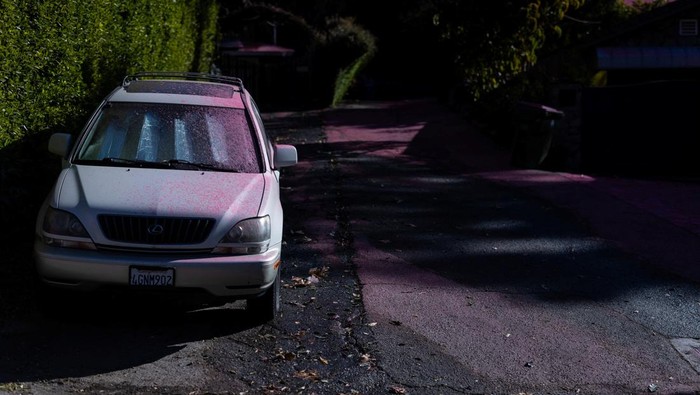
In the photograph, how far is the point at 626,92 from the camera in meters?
17.8

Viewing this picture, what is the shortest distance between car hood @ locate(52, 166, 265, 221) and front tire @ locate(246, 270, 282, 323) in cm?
69

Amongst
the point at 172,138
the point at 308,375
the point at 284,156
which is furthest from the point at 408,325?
the point at 172,138

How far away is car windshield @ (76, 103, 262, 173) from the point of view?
7777mm

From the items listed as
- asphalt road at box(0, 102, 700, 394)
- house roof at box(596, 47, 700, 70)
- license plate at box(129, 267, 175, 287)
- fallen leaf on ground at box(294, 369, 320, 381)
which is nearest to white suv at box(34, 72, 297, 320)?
license plate at box(129, 267, 175, 287)

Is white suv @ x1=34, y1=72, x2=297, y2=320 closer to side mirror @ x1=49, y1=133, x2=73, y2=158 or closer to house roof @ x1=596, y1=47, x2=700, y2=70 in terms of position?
side mirror @ x1=49, y1=133, x2=73, y2=158

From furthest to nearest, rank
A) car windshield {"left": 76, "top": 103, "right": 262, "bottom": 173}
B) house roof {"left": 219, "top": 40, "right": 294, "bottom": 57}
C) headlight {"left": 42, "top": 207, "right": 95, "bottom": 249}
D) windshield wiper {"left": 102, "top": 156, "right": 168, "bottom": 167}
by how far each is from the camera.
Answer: house roof {"left": 219, "top": 40, "right": 294, "bottom": 57}, car windshield {"left": 76, "top": 103, "right": 262, "bottom": 173}, windshield wiper {"left": 102, "top": 156, "right": 168, "bottom": 167}, headlight {"left": 42, "top": 207, "right": 95, "bottom": 249}

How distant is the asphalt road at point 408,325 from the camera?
21.2 feet

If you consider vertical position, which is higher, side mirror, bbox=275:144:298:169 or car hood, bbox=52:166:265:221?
side mirror, bbox=275:144:298:169

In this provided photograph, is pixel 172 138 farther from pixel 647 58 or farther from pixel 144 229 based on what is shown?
pixel 647 58

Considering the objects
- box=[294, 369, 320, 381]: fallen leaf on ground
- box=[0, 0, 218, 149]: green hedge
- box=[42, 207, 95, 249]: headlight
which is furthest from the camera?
box=[0, 0, 218, 149]: green hedge

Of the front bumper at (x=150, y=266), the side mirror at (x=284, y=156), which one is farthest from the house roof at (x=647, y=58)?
the front bumper at (x=150, y=266)

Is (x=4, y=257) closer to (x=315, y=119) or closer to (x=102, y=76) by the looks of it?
(x=102, y=76)

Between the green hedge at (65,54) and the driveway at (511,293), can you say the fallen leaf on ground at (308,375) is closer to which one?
the driveway at (511,293)

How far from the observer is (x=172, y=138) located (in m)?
8.01
